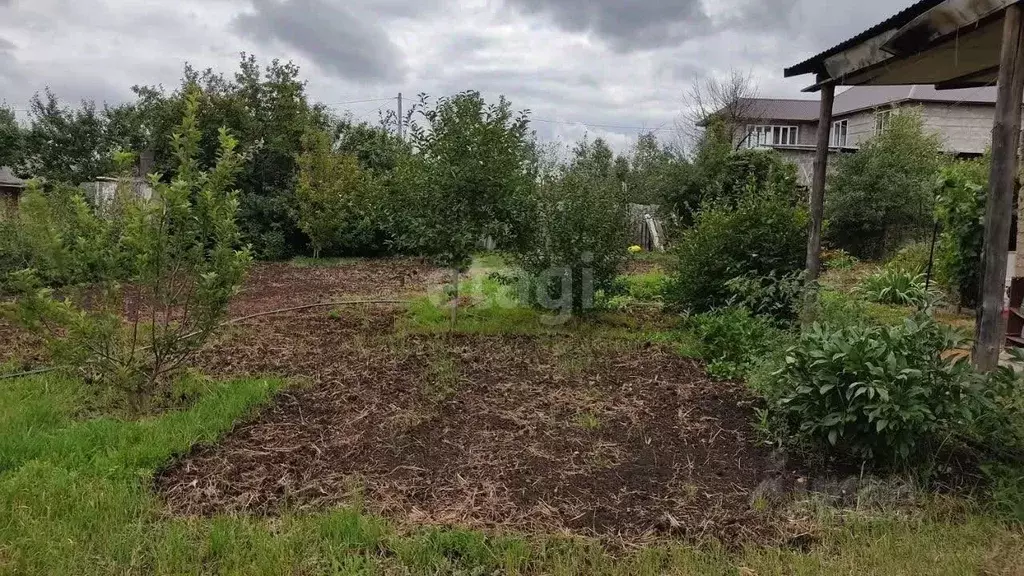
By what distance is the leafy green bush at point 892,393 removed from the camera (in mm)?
2986

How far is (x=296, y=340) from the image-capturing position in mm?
6402

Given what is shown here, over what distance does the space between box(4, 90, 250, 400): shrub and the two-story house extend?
55.1 ft

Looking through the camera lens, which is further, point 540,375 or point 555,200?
point 555,200

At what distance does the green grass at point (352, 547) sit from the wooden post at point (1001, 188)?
1.22 m

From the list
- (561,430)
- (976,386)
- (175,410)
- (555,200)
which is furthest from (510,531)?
(555,200)

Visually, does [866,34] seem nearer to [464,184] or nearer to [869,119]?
[464,184]

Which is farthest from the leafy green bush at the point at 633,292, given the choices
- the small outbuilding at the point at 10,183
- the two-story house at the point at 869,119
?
the small outbuilding at the point at 10,183

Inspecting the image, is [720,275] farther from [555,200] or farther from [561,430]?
[561,430]

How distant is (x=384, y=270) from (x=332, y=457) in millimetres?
9902

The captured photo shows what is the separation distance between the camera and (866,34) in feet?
14.5

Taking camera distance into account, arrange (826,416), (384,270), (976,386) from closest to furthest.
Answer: (976,386) → (826,416) → (384,270)

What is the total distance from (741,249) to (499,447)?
4366 millimetres

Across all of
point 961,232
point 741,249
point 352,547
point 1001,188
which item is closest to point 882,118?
point 961,232

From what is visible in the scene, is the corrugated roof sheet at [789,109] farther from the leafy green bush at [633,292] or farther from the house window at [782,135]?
the leafy green bush at [633,292]
